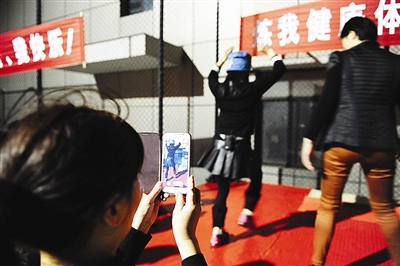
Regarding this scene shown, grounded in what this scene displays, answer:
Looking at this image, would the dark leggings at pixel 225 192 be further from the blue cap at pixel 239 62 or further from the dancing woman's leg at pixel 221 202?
the blue cap at pixel 239 62

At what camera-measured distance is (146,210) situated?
1.02 meters

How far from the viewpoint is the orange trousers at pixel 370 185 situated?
64.0 inches

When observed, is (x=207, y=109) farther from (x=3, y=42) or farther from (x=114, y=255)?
(x=114, y=255)

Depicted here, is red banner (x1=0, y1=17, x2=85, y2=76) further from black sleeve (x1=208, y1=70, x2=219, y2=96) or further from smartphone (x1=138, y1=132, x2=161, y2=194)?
smartphone (x1=138, y1=132, x2=161, y2=194)

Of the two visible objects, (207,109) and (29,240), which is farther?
(207,109)

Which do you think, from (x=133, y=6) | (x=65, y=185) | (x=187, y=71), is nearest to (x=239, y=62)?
(x=65, y=185)

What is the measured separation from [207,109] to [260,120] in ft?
3.31

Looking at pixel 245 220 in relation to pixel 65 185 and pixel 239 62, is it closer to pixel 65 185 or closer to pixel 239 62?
pixel 239 62

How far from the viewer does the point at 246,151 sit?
8.12ft

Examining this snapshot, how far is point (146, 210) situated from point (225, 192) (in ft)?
4.81

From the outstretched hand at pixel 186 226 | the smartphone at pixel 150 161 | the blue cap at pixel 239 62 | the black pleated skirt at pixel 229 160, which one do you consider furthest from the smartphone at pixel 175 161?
the blue cap at pixel 239 62

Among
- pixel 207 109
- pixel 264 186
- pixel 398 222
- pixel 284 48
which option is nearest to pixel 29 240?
pixel 398 222

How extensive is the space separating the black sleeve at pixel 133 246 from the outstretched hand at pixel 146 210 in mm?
25

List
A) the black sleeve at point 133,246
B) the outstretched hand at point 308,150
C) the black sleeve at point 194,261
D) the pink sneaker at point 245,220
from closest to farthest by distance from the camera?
the black sleeve at point 194,261
the black sleeve at point 133,246
the outstretched hand at point 308,150
the pink sneaker at point 245,220
